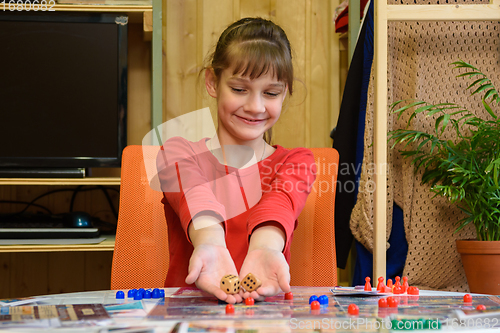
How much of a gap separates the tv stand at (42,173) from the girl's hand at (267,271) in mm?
1020

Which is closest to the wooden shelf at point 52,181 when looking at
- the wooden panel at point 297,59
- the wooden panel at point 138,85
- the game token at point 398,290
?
the wooden panel at point 138,85

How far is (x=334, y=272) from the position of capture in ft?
3.22

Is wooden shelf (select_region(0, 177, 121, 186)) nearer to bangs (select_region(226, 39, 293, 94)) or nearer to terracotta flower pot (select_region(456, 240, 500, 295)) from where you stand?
bangs (select_region(226, 39, 293, 94))

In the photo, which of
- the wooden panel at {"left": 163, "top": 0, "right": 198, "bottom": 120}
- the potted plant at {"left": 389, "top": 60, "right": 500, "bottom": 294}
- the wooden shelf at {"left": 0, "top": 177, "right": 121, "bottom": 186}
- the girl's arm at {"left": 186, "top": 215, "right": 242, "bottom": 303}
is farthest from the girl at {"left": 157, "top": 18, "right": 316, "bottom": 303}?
the wooden panel at {"left": 163, "top": 0, "right": 198, "bottom": 120}

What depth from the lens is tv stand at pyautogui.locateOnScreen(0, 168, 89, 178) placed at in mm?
1452

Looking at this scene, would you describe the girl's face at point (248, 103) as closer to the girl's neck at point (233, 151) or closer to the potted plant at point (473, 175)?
the girl's neck at point (233, 151)

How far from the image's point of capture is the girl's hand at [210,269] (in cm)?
54

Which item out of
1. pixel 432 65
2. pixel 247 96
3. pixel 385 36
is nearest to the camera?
pixel 247 96

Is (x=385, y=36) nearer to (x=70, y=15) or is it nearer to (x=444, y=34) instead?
(x=444, y=34)

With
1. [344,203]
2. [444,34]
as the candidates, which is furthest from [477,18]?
[344,203]

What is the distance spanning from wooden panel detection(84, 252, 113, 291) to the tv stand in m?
Answer: 0.42

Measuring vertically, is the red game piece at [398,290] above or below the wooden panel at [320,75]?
below

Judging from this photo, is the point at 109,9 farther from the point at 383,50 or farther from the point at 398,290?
the point at 398,290

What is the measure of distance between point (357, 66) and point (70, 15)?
3.30 ft
